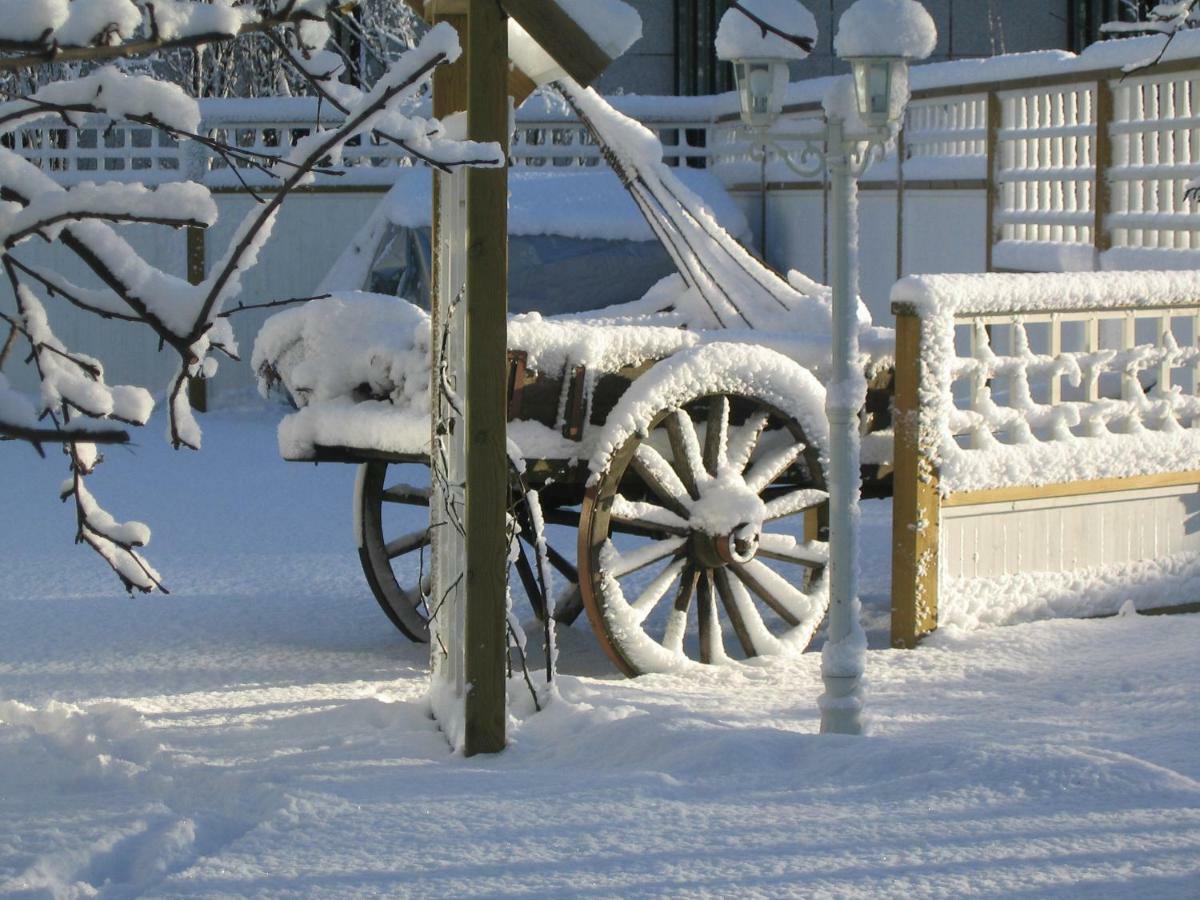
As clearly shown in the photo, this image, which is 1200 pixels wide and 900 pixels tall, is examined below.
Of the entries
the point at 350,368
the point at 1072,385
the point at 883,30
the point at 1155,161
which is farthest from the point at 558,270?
the point at 883,30

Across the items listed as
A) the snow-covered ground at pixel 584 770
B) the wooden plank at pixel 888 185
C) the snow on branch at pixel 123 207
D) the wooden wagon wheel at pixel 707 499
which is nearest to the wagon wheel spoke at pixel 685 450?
the wooden wagon wheel at pixel 707 499

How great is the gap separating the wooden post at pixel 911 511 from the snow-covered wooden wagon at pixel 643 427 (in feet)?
0.64

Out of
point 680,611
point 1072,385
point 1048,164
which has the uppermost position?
point 1048,164

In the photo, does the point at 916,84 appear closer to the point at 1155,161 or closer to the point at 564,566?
the point at 1155,161

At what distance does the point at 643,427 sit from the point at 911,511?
1.13 metres

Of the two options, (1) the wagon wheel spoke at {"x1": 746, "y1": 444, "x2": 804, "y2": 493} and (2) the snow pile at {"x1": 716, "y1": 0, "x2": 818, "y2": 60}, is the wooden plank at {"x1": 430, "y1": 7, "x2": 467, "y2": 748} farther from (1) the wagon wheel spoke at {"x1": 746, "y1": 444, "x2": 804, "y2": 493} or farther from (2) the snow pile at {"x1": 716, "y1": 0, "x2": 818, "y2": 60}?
(1) the wagon wheel spoke at {"x1": 746, "y1": 444, "x2": 804, "y2": 493}

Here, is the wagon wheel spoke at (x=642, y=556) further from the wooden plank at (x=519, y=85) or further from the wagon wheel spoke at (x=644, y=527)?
the wooden plank at (x=519, y=85)

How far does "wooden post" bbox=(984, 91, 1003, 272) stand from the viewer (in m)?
10.4

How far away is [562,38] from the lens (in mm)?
4773

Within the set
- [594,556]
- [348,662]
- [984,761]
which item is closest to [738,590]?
[594,556]

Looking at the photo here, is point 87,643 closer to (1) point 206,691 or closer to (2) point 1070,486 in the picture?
(1) point 206,691

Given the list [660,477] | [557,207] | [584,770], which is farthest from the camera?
[557,207]

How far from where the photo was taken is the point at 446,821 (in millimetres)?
3900

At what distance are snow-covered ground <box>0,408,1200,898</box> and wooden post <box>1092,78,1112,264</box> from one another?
2.89 metres
